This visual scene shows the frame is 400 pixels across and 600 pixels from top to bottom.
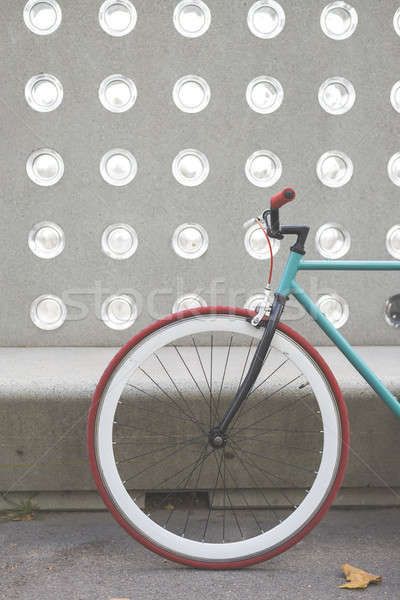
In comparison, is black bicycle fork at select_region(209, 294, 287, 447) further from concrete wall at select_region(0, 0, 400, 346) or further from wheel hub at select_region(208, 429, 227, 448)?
concrete wall at select_region(0, 0, 400, 346)

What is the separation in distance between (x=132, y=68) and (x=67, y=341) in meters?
1.08

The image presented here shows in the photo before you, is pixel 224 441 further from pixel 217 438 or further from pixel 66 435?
pixel 66 435

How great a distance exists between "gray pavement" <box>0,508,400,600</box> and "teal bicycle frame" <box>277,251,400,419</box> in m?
0.41

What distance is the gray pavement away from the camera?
4.71 feet

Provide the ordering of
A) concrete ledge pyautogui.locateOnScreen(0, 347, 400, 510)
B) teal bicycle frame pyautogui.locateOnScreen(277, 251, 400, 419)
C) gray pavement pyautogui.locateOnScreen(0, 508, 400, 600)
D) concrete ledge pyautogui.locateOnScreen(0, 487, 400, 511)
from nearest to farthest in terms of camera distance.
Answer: gray pavement pyautogui.locateOnScreen(0, 508, 400, 600) → teal bicycle frame pyautogui.locateOnScreen(277, 251, 400, 419) → concrete ledge pyautogui.locateOnScreen(0, 347, 400, 510) → concrete ledge pyautogui.locateOnScreen(0, 487, 400, 511)

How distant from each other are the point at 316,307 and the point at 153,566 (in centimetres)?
79

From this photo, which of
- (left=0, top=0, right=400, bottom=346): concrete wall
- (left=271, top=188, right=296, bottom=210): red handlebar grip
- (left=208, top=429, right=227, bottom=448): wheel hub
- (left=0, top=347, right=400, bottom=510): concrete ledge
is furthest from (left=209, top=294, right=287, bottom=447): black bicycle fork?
(left=0, top=0, right=400, bottom=346): concrete wall

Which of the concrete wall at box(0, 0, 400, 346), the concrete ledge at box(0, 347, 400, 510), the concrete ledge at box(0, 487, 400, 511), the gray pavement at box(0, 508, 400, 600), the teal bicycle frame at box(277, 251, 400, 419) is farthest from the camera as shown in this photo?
the concrete wall at box(0, 0, 400, 346)

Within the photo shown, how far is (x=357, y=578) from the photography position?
1488 millimetres

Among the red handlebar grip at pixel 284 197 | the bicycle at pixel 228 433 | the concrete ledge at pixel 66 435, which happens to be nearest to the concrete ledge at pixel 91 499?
the concrete ledge at pixel 66 435

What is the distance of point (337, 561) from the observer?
160 centimetres

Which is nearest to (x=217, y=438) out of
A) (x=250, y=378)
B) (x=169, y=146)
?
(x=250, y=378)

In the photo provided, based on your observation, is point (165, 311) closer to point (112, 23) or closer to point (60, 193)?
point (60, 193)

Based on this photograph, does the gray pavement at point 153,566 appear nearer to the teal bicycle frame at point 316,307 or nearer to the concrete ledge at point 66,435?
the concrete ledge at point 66,435
